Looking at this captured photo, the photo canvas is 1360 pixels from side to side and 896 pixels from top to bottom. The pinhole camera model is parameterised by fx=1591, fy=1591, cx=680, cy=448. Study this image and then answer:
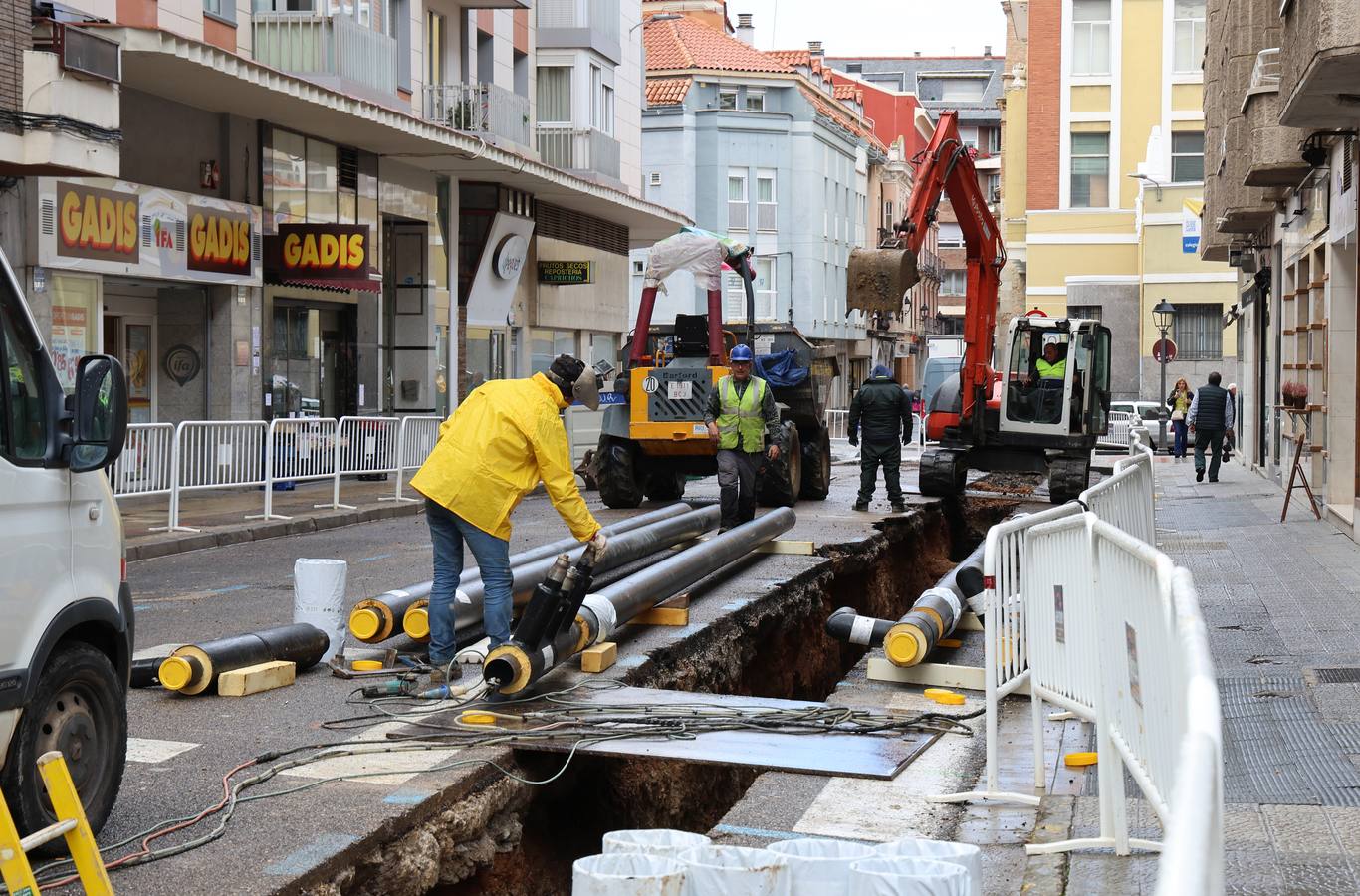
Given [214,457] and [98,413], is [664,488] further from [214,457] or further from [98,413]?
[98,413]

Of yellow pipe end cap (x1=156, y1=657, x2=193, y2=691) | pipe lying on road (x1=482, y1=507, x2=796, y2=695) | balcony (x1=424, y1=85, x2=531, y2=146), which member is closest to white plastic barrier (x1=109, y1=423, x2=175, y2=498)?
pipe lying on road (x1=482, y1=507, x2=796, y2=695)

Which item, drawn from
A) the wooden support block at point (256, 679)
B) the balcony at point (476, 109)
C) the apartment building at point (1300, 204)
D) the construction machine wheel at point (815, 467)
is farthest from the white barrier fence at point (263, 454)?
the apartment building at point (1300, 204)

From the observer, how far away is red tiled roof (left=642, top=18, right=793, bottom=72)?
58.0 meters

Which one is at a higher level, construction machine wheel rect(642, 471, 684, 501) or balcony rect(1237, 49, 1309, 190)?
balcony rect(1237, 49, 1309, 190)

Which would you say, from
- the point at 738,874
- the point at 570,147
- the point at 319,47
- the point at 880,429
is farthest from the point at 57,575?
the point at 570,147

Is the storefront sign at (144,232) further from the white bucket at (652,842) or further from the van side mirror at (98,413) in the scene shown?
the white bucket at (652,842)

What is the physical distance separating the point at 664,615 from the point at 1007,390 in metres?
12.1

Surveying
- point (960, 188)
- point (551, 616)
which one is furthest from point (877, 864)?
point (960, 188)

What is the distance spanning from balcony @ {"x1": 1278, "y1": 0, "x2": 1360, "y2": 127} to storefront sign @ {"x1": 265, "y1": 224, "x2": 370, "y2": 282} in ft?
40.8

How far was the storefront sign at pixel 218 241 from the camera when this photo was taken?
20.1 m

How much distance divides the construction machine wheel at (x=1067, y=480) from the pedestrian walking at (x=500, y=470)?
13.2m

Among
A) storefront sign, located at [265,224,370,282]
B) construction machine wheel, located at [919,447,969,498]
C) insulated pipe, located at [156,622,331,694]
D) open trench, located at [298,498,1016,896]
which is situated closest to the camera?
open trench, located at [298,498,1016,896]

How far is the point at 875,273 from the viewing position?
56.3ft

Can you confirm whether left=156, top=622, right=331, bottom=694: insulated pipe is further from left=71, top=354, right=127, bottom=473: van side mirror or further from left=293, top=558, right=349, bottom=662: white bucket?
left=71, top=354, right=127, bottom=473: van side mirror
